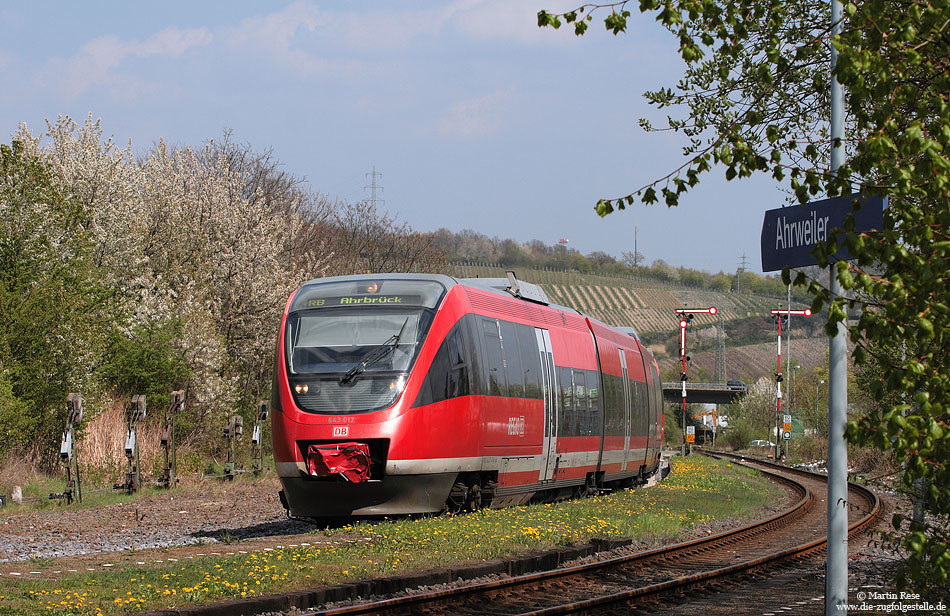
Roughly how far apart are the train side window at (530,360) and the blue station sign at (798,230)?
448 inches

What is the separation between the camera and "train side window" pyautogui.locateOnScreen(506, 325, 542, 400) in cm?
1919

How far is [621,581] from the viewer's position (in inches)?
488

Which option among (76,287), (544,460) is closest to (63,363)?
(76,287)

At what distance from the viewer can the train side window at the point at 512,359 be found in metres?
18.4

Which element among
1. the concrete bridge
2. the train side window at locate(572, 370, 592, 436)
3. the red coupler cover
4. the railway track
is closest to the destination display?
the red coupler cover

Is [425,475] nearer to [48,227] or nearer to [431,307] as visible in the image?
[431,307]

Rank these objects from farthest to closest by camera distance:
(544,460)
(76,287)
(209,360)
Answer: (209,360) → (76,287) → (544,460)

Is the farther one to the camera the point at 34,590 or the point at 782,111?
the point at 782,111

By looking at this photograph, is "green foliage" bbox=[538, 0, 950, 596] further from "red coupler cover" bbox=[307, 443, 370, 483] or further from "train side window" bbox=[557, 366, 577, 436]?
"train side window" bbox=[557, 366, 577, 436]

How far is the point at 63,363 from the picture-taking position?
27672 mm

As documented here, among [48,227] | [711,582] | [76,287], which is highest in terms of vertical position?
[48,227]

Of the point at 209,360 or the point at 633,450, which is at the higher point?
the point at 209,360

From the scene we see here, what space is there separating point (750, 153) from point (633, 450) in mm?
22230

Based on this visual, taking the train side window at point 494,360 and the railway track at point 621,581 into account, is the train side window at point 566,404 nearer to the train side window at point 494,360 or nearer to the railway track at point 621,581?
the train side window at point 494,360
